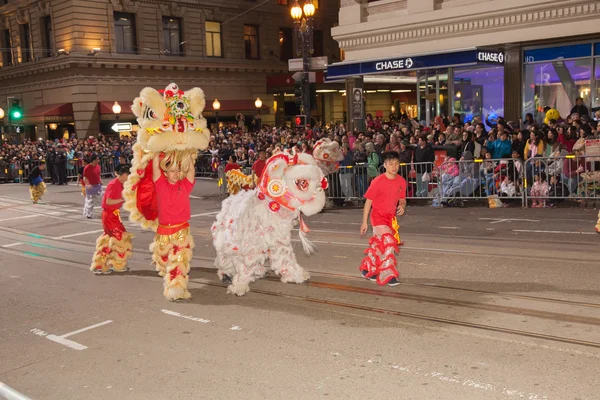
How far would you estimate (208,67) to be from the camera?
125 feet

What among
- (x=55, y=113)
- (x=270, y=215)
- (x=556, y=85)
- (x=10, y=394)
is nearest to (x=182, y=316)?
(x=270, y=215)

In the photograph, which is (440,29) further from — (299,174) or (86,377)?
(86,377)

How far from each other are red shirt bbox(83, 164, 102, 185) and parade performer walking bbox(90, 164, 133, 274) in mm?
6096

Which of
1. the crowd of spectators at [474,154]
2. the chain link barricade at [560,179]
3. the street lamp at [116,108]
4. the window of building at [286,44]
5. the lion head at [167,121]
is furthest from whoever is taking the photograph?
the window of building at [286,44]

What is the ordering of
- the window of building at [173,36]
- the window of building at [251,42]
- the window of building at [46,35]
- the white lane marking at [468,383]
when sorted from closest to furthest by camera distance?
the white lane marking at [468,383]
the window of building at [46,35]
the window of building at [173,36]
the window of building at [251,42]

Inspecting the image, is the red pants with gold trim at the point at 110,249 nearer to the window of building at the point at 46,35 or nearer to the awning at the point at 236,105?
the awning at the point at 236,105

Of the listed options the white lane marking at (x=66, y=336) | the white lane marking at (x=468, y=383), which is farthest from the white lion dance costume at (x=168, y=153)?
the white lane marking at (x=468, y=383)

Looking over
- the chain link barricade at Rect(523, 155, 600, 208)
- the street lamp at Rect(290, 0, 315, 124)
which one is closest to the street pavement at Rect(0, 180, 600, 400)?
the chain link barricade at Rect(523, 155, 600, 208)

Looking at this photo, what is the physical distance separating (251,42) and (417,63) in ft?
73.8

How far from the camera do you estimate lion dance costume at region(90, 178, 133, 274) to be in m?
9.36

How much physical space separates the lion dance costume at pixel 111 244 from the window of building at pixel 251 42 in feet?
107

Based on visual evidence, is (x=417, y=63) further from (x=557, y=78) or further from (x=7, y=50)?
(x=7, y=50)

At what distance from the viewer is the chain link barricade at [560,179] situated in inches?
509

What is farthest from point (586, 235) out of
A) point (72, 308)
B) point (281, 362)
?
point (72, 308)
